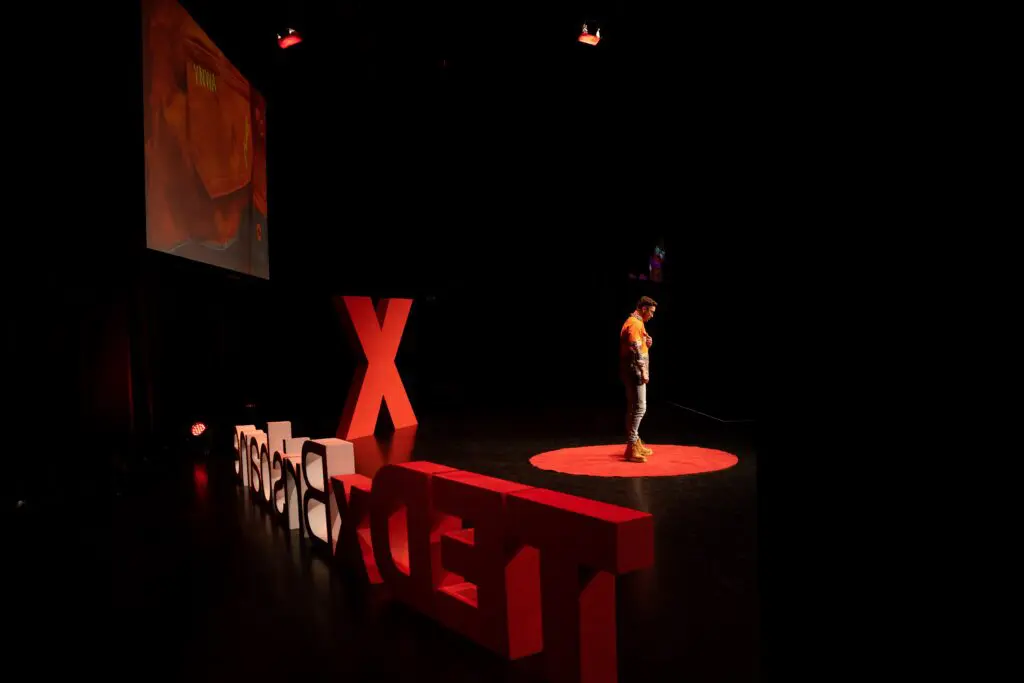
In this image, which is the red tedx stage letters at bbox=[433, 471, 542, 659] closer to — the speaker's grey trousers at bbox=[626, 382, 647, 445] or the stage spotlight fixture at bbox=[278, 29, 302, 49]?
the speaker's grey trousers at bbox=[626, 382, 647, 445]

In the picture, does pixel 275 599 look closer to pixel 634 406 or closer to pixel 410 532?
pixel 410 532

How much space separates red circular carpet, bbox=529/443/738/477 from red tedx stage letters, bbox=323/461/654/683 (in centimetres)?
297

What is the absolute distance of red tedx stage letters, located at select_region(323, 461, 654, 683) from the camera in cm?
220

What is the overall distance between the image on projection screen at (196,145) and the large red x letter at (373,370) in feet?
4.41

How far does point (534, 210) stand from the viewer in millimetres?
12047

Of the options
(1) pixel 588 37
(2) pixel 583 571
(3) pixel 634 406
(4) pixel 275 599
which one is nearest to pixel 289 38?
(1) pixel 588 37

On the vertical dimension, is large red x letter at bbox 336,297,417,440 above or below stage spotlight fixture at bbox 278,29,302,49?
below

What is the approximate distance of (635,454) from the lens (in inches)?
259

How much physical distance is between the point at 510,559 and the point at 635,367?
4.09 metres

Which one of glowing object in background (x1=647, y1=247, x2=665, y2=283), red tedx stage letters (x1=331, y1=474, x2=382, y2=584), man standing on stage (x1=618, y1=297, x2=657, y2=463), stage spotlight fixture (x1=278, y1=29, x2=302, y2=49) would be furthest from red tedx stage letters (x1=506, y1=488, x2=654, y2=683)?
glowing object in background (x1=647, y1=247, x2=665, y2=283)

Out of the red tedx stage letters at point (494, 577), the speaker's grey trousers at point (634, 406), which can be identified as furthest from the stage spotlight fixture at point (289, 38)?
the red tedx stage letters at point (494, 577)

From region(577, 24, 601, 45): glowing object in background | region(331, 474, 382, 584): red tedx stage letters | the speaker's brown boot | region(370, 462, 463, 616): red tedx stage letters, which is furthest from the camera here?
region(577, 24, 601, 45): glowing object in background

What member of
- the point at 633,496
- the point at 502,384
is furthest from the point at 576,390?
the point at 633,496

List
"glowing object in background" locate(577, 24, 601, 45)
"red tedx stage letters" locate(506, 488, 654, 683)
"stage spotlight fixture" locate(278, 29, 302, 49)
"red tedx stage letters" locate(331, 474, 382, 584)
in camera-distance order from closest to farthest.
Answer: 1. "red tedx stage letters" locate(506, 488, 654, 683)
2. "red tedx stage letters" locate(331, 474, 382, 584)
3. "stage spotlight fixture" locate(278, 29, 302, 49)
4. "glowing object in background" locate(577, 24, 601, 45)
